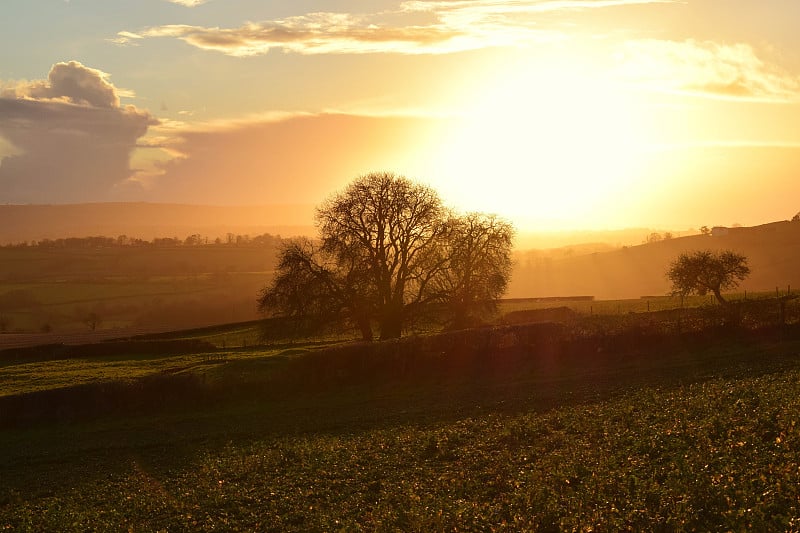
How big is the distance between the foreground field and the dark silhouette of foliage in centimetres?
2274

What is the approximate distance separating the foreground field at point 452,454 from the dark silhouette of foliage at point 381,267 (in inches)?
895

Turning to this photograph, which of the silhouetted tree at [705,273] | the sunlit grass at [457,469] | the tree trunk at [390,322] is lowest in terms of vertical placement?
the sunlit grass at [457,469]

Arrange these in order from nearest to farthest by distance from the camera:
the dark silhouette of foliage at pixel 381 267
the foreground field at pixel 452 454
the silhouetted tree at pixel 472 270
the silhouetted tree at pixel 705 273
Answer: the foreground field at pixel 452 454
the dark silhouette of foliage at pixel 381 267
the silhouetted tree at pixel 472 270
the silhouetted tree at pixel 705 273

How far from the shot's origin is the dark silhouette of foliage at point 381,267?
72.2 meters

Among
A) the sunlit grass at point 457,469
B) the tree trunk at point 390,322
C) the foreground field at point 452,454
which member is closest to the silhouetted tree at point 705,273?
the foreground field at point 452,454

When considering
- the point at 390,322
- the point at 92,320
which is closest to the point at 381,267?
the point at 390,322

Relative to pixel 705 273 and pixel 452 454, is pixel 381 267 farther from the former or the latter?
pixel 452 454

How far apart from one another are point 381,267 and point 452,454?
4368cm

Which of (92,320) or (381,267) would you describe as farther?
(92,320)

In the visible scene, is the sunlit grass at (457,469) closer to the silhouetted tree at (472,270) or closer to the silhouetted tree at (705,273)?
the silhouetted tree at (472,270)

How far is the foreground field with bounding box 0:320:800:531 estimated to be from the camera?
2255cm

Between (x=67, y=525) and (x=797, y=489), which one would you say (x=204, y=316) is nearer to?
(x=67, y=525)

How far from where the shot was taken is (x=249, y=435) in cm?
3909

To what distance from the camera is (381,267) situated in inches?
Result: 2906
